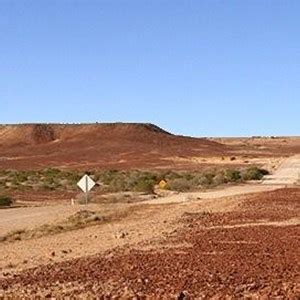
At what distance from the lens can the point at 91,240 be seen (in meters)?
23.8

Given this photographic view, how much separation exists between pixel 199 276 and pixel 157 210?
2029 centimetres

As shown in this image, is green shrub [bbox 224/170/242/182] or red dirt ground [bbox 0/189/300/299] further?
green shrub [bbox 224/170/242/182]

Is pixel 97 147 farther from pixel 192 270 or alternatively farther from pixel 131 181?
pixel 192 270

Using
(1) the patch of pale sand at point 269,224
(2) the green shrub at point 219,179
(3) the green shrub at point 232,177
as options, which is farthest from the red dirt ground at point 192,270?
(3) the green shrub at point 232,177

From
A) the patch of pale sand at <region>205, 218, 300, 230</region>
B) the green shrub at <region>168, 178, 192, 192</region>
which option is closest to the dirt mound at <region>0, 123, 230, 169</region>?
the green shrub at <region>168, 178, 192, 192</region>

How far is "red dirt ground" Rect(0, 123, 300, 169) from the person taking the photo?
123625 mm

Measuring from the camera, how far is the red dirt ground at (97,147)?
12362 centimetres

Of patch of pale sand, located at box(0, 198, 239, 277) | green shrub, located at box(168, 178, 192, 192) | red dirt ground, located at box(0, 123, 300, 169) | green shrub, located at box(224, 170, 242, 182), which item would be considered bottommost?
patch of pale sand, located at box(0, 198, 239, 277)

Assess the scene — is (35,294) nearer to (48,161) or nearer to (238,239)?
(238,239)

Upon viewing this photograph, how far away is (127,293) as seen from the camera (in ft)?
41.9

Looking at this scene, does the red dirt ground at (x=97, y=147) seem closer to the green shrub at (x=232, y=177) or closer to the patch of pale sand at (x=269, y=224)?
the green shrub at (x=232, y=177)

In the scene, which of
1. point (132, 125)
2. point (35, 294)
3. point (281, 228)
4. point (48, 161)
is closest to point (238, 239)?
point (281, 228)

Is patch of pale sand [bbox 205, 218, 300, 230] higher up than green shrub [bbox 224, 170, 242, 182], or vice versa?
green shrub [bbox 224, 170, 242, 182]

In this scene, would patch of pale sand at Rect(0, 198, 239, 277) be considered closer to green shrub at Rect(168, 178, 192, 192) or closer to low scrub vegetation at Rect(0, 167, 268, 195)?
green shrub at Rect(168, 178, 192, 192)
